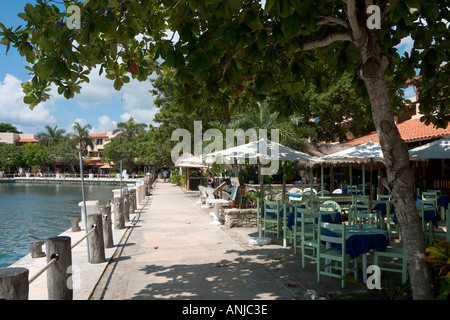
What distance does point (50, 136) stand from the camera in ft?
252

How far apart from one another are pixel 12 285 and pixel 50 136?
3219 inches

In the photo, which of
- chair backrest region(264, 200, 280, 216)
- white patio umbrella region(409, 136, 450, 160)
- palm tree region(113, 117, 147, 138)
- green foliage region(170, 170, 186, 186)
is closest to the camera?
chair backrest region(264, 200, 280, 216)

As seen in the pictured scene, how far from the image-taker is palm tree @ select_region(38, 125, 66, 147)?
7588 centimetres

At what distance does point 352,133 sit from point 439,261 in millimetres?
27792

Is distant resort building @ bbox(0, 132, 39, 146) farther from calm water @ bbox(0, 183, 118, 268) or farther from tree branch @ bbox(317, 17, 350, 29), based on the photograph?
tree branch @ bbox(317, 17, 350, 29)

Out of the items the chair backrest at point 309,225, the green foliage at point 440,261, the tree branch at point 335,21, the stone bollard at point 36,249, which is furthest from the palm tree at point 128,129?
the green foliage at point 440,261

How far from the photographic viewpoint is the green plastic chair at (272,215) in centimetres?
927

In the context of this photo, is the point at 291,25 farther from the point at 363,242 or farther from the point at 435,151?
the point at 435,151

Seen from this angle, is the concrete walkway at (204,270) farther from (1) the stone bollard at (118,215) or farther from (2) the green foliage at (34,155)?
(2) the green foliage at (34,155)

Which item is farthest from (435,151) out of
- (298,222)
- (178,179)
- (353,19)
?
(178,179)

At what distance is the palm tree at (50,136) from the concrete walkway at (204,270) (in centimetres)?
7388

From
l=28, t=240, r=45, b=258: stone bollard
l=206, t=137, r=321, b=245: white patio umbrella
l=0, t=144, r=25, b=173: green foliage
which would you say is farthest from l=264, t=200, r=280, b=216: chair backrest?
l=0, t=144, r=25, b=173: green foliage

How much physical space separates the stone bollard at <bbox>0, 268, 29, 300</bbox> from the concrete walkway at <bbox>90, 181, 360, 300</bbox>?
2236 mm
